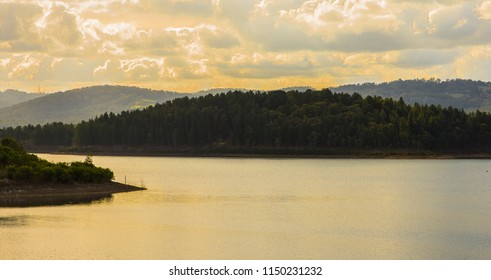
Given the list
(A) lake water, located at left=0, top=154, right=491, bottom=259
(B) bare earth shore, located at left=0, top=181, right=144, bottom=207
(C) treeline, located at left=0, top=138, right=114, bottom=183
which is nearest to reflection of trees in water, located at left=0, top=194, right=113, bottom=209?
(B) bare earth shore, located at left=0, top=181, right=144, bottom=207

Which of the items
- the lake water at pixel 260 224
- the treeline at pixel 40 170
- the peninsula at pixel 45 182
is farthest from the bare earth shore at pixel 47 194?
the lake water at pixel 260 224

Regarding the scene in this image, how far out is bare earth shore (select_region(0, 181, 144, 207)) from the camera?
9622 cm

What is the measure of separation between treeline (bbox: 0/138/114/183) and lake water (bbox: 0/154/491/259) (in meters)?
5.24

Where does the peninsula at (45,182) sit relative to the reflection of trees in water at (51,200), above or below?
above

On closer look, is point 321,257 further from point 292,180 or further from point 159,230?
point 292,180

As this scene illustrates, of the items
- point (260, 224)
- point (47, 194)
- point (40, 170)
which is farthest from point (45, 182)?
point (260, 224)

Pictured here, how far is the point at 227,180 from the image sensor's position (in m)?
150

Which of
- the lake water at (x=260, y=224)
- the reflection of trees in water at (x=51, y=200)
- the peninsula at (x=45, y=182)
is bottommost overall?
the lake water at (x=260, y=224)

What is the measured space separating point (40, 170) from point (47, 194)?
12.5ft

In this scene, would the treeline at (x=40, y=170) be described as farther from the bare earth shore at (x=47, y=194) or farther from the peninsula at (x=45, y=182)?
the bare earth shore at (x=47, y=194)

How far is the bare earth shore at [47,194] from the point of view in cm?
9622

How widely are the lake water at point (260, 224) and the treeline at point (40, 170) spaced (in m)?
5.24
